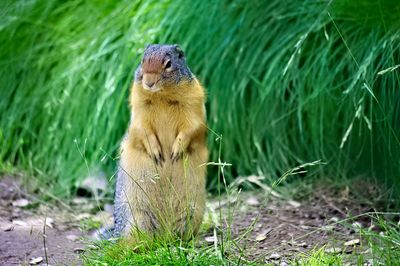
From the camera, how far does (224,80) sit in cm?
587

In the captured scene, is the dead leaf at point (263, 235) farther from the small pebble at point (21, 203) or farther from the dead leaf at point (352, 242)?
the small pebble at point (21, 203)

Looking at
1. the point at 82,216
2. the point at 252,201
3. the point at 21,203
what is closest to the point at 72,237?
the point at 82,216

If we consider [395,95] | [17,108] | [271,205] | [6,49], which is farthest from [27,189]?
[395,95]

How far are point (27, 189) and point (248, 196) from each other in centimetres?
153

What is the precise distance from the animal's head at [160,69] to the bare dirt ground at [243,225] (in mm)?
670

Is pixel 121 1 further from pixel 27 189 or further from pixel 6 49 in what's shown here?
pixel 27 189

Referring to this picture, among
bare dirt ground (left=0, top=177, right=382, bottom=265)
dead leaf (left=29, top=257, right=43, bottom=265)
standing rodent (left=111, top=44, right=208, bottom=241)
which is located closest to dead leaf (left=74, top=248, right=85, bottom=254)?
bare dirt ground (left=0, top=177, right=382, bottom=265)

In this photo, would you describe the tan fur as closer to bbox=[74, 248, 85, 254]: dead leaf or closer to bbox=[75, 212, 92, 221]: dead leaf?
bbox=[74, 248, 85, 254]: dead leaf

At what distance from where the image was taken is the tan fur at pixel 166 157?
4.23 metres

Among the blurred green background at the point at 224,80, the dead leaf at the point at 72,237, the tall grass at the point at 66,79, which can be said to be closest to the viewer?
the dead leaf at the point at 72,237

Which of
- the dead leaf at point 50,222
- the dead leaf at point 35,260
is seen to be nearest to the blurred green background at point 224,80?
the dead leaf at point 50,222

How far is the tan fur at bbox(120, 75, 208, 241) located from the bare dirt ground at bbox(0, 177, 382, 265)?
201 mm

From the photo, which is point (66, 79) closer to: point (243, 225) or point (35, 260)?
point (243, 225)

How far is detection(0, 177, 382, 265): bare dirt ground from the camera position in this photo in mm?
4344
